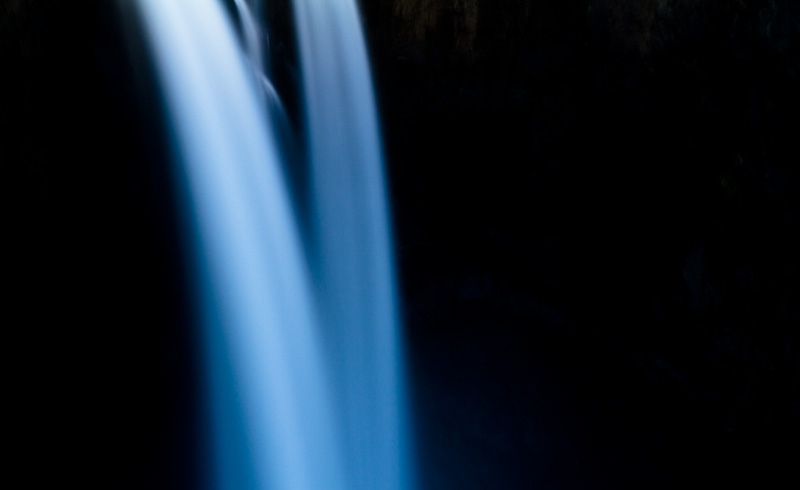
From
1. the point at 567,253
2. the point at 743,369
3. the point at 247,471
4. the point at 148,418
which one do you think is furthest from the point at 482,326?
the point at 148,418

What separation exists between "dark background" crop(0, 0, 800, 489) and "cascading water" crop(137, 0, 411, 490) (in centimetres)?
29

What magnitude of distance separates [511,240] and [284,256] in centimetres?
301

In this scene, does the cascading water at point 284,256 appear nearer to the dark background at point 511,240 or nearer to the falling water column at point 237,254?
the falling water column at point 237,254

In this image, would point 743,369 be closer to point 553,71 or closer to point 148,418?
point 553,71

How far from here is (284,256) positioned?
4.97m

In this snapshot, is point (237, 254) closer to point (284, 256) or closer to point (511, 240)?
point (284, 256)

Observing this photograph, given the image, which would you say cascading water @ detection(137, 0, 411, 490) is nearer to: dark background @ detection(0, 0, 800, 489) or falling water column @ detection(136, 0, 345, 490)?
falling water column @ detection(136, 0, 345, 490)

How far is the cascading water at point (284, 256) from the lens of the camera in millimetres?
4398

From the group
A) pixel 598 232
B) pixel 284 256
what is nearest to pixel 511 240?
pixel 598 232

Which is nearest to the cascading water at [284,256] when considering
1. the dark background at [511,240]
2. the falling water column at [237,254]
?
the falling water column at [237,254]

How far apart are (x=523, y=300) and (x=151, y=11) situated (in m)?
5.13

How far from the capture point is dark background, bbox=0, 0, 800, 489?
3986 mm

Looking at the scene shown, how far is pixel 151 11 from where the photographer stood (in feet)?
13.6

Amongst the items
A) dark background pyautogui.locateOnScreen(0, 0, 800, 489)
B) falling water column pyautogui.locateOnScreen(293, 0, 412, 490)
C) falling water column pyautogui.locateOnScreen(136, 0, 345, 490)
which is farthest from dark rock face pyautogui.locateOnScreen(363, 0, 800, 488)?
falling water column pyautogui.locateOnScreen(136, 0, 345, 490)
